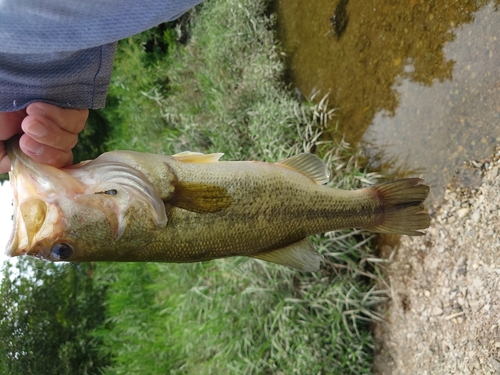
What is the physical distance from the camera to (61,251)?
1782mm

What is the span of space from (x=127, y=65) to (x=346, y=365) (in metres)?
4.98

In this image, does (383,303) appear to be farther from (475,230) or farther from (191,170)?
(191,170)

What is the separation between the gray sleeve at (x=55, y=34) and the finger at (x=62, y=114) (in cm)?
3

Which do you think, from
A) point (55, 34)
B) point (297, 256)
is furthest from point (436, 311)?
point (55, 34)

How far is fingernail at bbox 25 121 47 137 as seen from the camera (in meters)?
1.72

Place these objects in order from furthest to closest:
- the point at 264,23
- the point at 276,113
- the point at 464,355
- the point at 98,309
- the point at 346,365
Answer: the point at 98,309
the point at 264,23
the point at 276,113
the point at 346,365
the point at 464,355

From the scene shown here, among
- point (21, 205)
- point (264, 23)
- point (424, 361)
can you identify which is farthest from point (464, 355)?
point (264, 23)

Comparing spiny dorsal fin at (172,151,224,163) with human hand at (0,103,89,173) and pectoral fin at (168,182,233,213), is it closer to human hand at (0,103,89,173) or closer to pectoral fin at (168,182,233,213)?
pectoral fin at (168,182,233,213)

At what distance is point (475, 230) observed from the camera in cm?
324

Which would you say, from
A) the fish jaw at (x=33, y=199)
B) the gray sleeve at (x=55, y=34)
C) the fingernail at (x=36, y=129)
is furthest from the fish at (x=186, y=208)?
the gray sleeve at (x=55, y=34)

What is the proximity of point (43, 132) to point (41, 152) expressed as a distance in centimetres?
9

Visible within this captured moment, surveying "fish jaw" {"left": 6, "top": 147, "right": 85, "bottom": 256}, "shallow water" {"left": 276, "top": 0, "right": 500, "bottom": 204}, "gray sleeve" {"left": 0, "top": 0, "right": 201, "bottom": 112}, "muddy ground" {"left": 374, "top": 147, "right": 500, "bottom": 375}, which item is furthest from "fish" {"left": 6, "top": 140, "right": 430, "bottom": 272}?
"shallow water" {"left": 276, "top": 0, "right": 500, "bottom": 204}

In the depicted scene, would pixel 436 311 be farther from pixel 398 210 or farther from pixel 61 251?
pixel 61 251

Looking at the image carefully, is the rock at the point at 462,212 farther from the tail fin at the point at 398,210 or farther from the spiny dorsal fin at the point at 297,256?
the spiny dorsal fin at the point at 297,256
